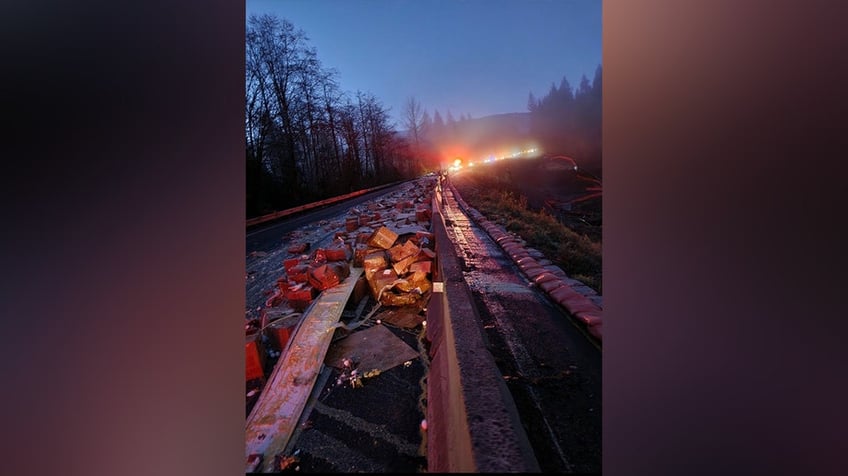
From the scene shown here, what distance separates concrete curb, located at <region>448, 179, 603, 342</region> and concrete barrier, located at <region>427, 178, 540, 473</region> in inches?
23.3

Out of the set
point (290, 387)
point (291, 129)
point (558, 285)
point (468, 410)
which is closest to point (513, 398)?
point (468, 410)

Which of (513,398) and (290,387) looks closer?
(513,398)

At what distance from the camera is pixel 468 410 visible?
0.89 metres

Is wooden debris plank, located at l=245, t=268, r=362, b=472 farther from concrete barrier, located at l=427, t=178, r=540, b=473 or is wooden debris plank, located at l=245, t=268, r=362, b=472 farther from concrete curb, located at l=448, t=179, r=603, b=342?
concrete curb, located at l=448, t=179, r=603, b=342

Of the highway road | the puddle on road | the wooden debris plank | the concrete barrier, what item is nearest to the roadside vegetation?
the highway road

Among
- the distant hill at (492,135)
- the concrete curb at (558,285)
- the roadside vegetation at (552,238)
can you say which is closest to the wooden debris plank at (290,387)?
the concrete curb at (558,285)

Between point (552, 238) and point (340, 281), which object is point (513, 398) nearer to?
point (340, 281)

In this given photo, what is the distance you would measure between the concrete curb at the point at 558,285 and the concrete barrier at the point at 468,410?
1.94 feet

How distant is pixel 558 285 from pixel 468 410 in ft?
4.14
